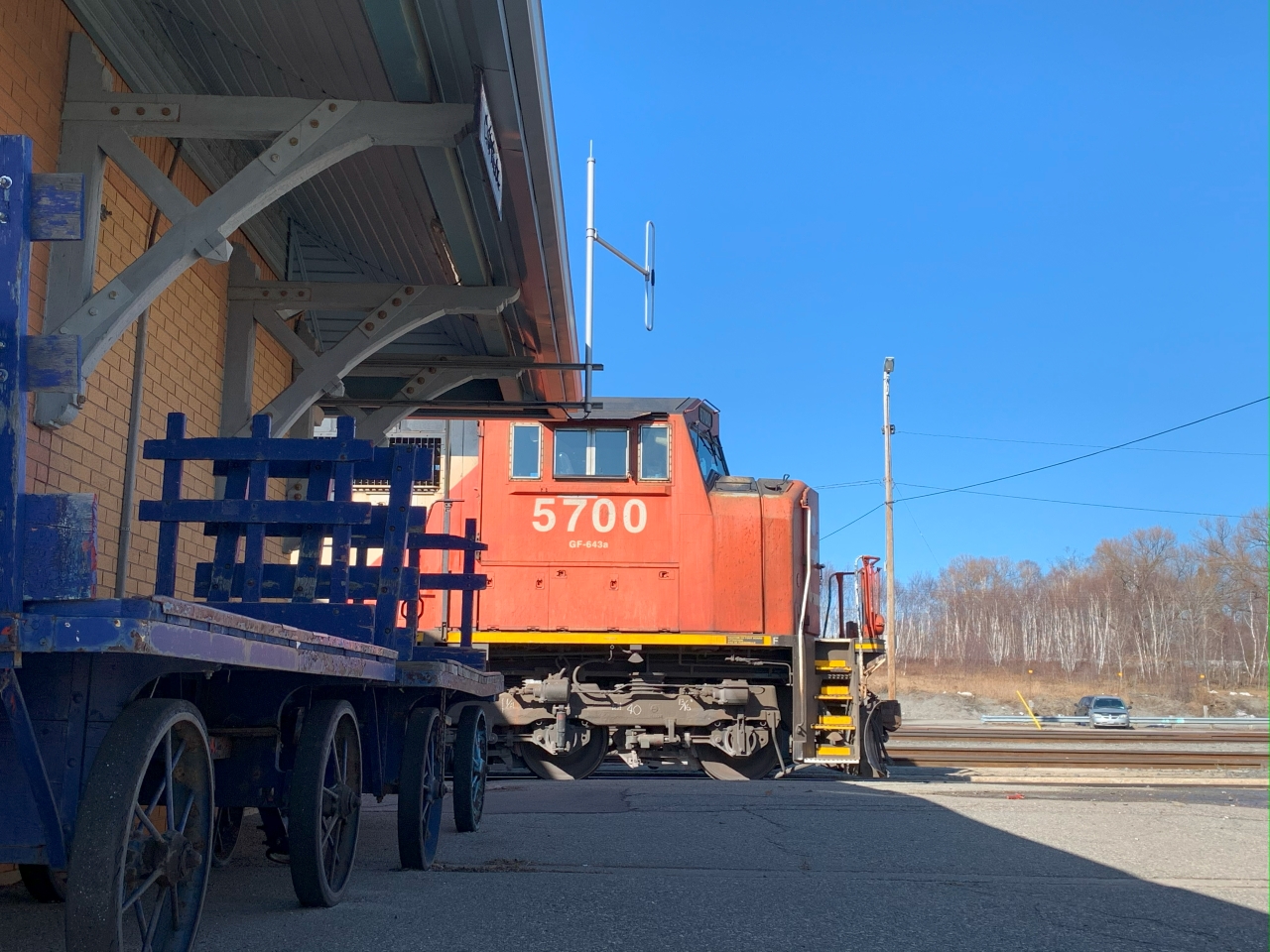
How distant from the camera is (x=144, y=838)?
3.15m

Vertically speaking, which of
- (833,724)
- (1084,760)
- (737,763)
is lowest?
(1084,760)

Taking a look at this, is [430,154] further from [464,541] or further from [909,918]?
[909,918]

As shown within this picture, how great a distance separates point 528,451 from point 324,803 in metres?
8.22

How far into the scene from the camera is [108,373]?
20.1ft

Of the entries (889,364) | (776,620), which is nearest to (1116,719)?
(889,364)

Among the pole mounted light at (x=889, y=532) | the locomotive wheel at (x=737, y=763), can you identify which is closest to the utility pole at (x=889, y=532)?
the pole mounted light at (x=889, y=532)

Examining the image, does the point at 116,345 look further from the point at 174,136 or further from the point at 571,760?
the point at 571,760

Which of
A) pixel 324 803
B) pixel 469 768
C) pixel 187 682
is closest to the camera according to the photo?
pixel 187 682

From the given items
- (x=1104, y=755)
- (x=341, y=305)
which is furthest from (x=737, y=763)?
(x=341, y=305)

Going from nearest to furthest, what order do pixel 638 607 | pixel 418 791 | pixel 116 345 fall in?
pixel 418 791, pixel 116 345, pixel 638 607

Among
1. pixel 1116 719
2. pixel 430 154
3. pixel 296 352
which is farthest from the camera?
pixel 1116 719

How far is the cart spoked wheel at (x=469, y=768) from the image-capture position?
7234 mm

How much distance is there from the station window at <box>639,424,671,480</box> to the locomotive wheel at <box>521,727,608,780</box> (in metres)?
2.94

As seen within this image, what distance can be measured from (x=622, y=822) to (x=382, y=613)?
3.69 m
